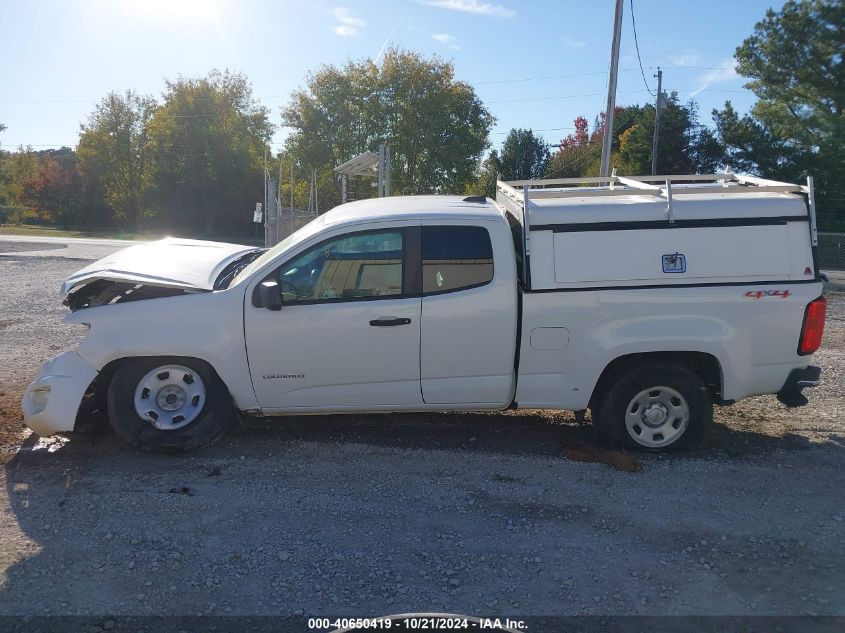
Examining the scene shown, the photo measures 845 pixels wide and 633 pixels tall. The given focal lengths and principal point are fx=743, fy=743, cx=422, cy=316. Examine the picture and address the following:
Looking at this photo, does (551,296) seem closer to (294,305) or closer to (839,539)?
(294,305)

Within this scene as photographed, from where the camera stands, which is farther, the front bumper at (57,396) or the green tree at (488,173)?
the green tree at (488,173)

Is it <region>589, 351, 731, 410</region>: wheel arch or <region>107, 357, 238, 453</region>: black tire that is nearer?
<region>107, 357, 238, 453</region>: black tire

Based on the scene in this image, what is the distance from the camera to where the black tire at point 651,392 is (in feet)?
18.2

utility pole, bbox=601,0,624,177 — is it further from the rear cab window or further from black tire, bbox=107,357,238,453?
black tire, bbox=107,357,238,453

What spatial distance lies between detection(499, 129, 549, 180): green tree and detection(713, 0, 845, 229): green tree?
400 inches

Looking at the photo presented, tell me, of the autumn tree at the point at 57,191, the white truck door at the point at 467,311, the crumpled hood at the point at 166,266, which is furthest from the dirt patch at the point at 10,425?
the autumn tree at the point at 57,191

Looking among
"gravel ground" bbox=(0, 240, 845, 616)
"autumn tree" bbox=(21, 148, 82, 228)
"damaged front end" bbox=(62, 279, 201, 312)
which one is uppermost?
"autumn tree" bbox=(21, 148, 82, 228)

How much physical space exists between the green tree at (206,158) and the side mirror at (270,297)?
4684 cm

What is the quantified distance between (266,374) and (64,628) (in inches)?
92.1

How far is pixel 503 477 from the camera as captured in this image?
526 cm

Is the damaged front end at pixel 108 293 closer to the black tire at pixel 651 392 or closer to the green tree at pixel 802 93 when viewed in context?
the black tire at pixel 651 392

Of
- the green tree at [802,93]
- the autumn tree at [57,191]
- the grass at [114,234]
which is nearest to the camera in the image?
the green tree at [802,93]

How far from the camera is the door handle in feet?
17.6

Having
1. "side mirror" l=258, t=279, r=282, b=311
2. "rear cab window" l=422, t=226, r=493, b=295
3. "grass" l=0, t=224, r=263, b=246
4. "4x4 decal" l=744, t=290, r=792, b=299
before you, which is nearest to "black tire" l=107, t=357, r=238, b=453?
"side mirror" l=258, t=279, r=282, b=311
